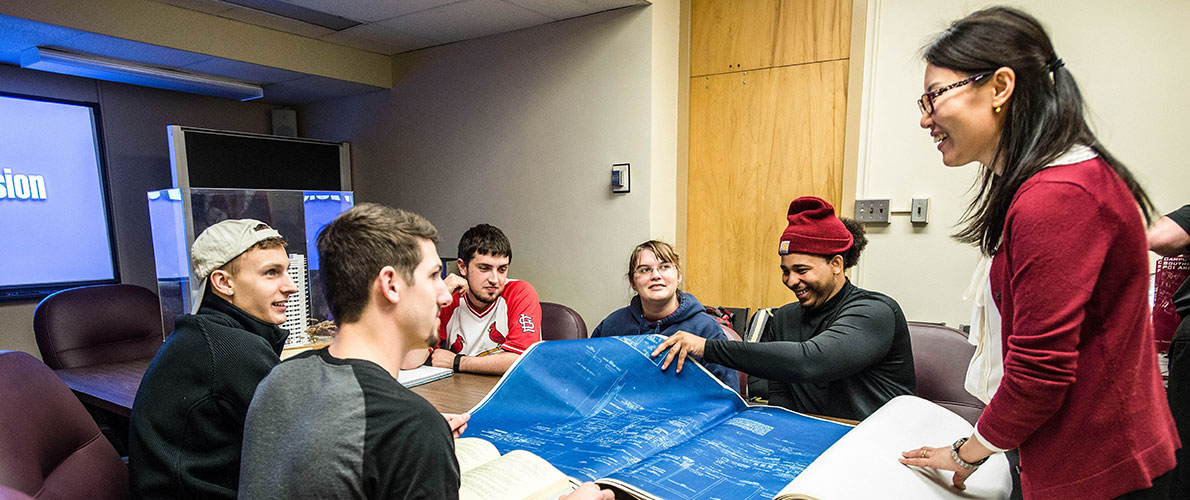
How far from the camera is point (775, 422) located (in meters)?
1.50

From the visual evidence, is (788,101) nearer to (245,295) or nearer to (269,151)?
(245,295)

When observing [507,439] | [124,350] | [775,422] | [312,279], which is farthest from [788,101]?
[124,350]

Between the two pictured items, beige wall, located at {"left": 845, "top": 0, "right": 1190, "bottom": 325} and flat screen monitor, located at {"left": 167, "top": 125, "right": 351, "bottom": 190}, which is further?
flat screen monitor, located at {"left": 167, "top": 125, "right": 351, "bottom": 190}

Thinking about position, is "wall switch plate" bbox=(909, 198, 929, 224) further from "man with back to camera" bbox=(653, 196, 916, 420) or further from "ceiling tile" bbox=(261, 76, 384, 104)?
"ceiling tile" bbox=(261, 76, 384, 104)

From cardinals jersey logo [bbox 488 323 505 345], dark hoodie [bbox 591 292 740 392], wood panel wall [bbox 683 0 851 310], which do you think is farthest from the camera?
wood panel wall [bbox 683 0 851 310]

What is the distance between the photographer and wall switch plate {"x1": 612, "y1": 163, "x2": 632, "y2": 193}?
3.34 metres

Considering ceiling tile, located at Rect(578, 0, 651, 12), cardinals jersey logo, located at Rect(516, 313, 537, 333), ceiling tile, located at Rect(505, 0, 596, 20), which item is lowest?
cardinals jersey logo, located at Rect(516, 313, 537, 333)

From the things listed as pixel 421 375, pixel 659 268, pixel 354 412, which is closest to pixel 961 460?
pixel 354 412

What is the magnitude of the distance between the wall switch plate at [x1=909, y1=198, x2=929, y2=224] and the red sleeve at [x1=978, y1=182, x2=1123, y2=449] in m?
2.16

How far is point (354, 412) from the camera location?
2.56 feet

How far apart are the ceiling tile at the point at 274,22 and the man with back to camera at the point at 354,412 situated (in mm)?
3263

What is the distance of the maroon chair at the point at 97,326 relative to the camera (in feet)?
8.57

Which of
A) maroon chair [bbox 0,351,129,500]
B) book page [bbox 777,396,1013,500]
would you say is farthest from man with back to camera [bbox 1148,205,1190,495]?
maroon chair [bbox 0,351,129,500]

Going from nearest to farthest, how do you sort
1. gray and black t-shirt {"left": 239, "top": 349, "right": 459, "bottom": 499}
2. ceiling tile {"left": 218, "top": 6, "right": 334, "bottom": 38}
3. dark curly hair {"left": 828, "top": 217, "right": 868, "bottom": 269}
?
gray and black t-shirt {"left": 239, "top": 349, "right": 459, "bottom": 499}, dark curly hair {"left": 828, "top": 217, "right": 868, "bottom": 269}, ceiling tile {"left": 218, "top": 6, "right": 334, "bottom": 38}
